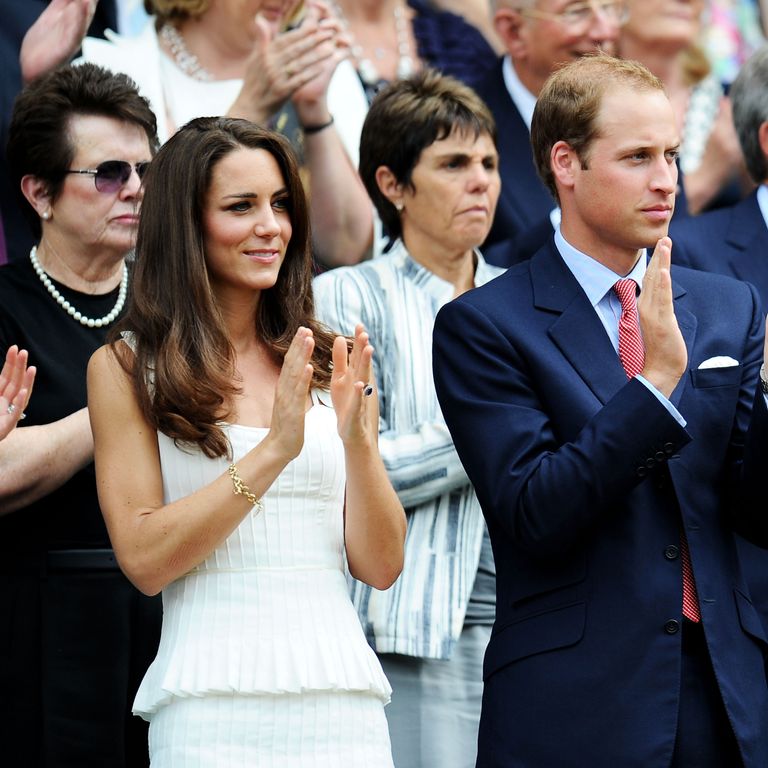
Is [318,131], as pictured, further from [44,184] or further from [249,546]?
[249,546]

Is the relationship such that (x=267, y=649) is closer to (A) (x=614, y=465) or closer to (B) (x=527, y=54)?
(A) (x=614, y=465)

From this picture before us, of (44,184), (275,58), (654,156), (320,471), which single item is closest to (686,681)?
A: (320,471)

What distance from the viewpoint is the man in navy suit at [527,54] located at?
5219 millimetres

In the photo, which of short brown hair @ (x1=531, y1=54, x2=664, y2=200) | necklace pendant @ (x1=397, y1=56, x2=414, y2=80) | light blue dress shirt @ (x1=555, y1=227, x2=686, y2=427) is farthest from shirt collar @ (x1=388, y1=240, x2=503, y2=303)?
necklace pendant @ (x1=397, y1=56, x2=414, y2=80)

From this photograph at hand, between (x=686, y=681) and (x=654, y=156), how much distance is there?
3.79 feet

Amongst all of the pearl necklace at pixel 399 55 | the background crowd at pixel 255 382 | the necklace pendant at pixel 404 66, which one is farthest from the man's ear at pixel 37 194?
the necklace pendant at pixel 404 66

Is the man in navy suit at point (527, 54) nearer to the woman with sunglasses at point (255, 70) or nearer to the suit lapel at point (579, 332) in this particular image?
the woman with sunglasses at point (255, 70)

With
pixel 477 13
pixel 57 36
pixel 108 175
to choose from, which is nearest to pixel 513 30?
pixel 477 13

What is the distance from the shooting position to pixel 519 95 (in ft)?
17.9

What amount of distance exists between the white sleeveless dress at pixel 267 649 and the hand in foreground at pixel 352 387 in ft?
0.66

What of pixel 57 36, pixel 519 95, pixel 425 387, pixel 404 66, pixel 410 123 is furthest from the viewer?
pixel 404 66

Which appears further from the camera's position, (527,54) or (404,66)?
(404,66)

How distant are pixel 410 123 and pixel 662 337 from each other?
1617 mm

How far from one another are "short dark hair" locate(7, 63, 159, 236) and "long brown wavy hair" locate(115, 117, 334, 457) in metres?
0.64
